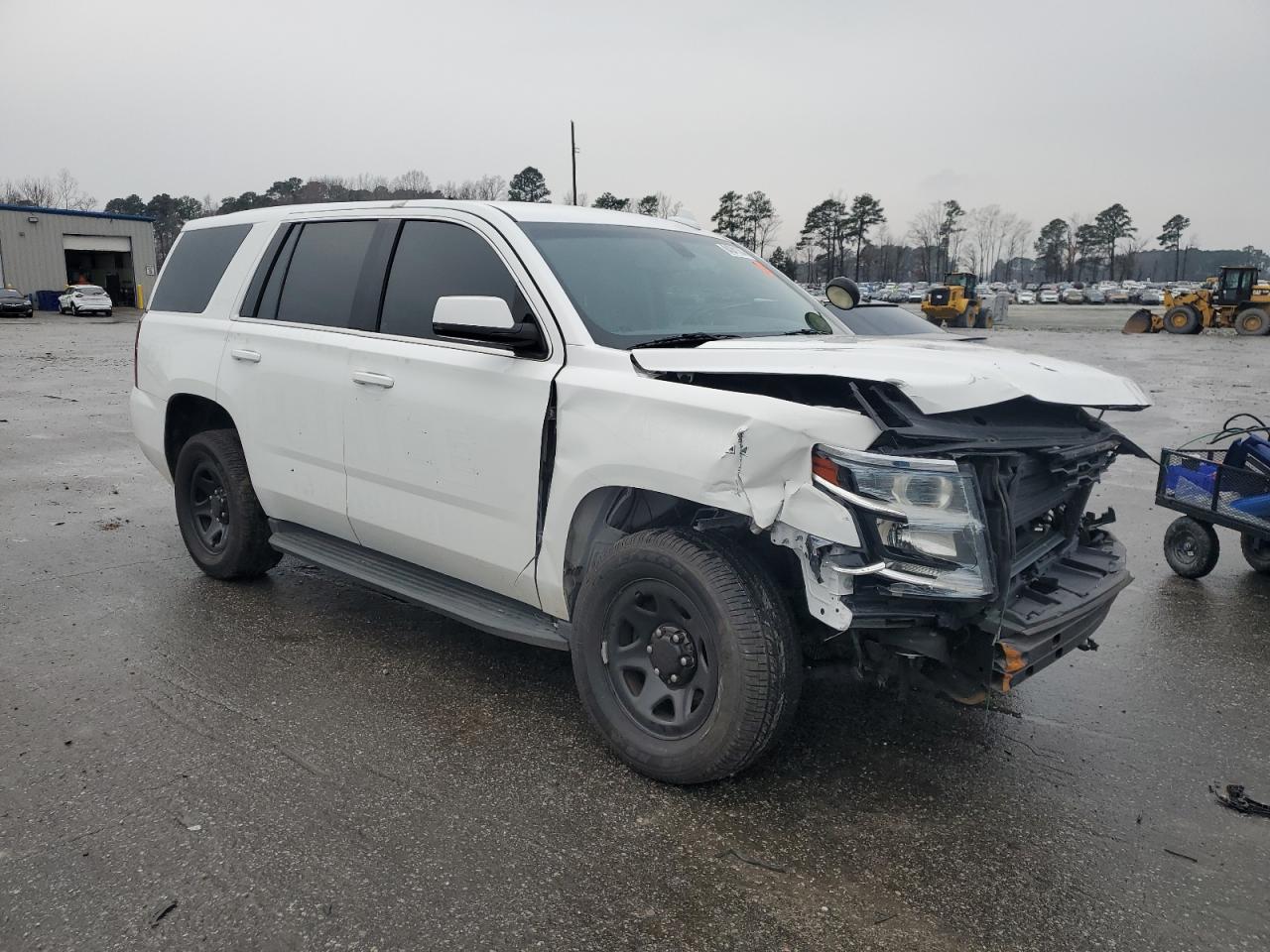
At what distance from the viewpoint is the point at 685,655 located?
3.23 meters

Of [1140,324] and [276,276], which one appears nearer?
[276,276]

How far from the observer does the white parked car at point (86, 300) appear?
46.3 meters

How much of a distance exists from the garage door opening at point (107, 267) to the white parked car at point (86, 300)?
988cm

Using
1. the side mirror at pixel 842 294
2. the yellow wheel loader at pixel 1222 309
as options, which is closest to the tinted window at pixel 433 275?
the side mirror at pixel 842 294

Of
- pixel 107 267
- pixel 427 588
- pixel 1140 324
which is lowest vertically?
pixel 427 588

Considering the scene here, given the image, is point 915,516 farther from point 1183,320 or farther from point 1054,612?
point 1183,320

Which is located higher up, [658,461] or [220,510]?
[658,461]

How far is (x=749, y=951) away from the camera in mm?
2521

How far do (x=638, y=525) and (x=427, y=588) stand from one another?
1.12m

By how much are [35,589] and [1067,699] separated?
533 centimetres

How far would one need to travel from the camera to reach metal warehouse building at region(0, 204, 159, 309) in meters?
52.0

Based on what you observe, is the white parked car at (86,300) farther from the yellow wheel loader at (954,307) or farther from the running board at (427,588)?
the running board at (427,588)

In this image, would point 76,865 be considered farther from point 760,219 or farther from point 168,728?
point 760,219

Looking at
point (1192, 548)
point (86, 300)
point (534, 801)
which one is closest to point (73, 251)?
point (86, 300)
